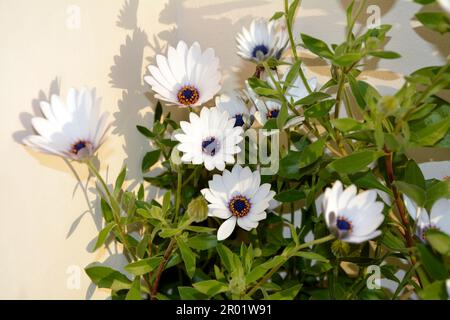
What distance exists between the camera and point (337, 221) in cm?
63

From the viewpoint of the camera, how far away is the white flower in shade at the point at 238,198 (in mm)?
782

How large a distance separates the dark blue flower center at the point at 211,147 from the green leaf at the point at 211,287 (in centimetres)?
19

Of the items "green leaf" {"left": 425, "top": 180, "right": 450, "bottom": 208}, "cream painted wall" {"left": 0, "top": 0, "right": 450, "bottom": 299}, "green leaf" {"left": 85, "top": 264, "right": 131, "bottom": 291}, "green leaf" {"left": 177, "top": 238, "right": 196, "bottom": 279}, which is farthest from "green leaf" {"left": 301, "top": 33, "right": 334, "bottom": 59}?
"green leaf" {"left": 85, "top": 264, "right": 131, "bottom": 291}

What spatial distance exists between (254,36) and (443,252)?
427mm

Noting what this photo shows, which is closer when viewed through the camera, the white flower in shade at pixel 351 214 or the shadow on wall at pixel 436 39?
the white flower in shade at pixel 351 214

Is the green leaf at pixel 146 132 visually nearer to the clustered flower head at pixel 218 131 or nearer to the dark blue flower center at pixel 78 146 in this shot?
the clustered flower head at pixel 218 131

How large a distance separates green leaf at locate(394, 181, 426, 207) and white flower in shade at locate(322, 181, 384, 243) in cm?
4

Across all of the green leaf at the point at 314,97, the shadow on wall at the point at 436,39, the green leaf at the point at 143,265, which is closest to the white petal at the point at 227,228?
the green leaf at the point at 143,265

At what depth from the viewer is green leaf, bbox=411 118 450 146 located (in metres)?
0.67

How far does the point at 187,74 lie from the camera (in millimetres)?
856

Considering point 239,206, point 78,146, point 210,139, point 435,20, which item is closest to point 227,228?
point 239,206
